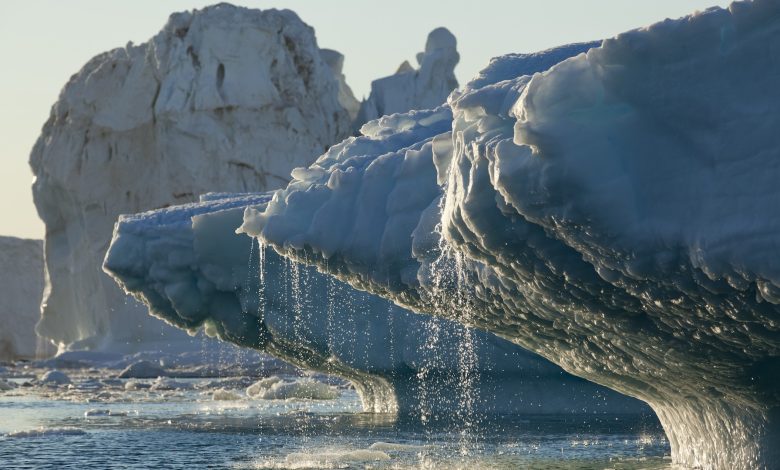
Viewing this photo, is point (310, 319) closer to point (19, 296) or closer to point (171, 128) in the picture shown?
point (171, 128)

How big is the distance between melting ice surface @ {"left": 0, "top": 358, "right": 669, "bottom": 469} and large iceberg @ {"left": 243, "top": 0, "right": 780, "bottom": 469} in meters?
2.52

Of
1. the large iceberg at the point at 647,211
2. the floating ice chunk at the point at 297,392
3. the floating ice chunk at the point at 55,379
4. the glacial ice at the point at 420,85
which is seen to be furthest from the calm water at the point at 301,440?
the glacial ice at the point at 420,85

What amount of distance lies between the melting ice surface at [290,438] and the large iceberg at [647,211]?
2.52 meters

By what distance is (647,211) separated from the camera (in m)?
7.21

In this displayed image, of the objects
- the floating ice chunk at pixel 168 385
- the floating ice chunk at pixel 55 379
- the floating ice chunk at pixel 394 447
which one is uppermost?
the floating ice chunk at pixel 55 379

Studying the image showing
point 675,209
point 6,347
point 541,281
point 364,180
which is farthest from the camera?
point 6,347

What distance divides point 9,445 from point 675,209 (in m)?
10.8

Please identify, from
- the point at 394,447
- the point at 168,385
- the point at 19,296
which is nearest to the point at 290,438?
the point at 394,447

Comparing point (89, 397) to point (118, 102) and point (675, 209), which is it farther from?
point (675, 209)

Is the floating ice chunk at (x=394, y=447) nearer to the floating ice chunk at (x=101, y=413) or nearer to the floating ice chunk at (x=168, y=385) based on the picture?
the floating ice chunk at (x=101, y=413)

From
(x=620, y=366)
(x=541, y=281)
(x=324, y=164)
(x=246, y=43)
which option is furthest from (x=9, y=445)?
(x=246, y=43)

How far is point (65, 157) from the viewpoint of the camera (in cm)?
4419

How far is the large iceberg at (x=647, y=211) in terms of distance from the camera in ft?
22.4

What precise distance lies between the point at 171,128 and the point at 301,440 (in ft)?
93.9
